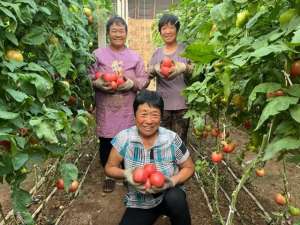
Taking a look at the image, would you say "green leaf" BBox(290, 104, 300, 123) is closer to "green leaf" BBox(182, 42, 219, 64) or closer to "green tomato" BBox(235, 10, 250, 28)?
"green leaf" BBox(182, 42, 219, 64)

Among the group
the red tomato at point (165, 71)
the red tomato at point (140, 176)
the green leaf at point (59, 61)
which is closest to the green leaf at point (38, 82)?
the green leaf at point (59, 61)

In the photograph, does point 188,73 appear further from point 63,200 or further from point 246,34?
point 246,34

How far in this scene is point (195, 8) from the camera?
169 inches

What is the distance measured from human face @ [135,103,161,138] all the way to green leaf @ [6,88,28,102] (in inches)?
32.2

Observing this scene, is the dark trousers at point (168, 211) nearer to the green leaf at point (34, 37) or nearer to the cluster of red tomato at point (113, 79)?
the green leaf at point (34, 37)

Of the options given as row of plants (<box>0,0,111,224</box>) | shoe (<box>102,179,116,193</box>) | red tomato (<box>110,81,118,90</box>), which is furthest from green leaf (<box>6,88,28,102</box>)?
shoe (<box>102,179,116,193</box>)

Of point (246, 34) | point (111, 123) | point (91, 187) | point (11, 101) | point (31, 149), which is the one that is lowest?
point (91, 187)

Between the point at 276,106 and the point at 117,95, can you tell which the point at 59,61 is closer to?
the point at 117,95

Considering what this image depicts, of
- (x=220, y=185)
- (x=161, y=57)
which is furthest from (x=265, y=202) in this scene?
(x=161, y=57)

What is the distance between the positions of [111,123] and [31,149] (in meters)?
1.70

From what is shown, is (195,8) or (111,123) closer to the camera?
(111,123)

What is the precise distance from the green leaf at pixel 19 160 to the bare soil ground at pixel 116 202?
99 centimetres

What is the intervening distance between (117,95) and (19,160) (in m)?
1.80

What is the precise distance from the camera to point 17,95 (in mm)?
1681
